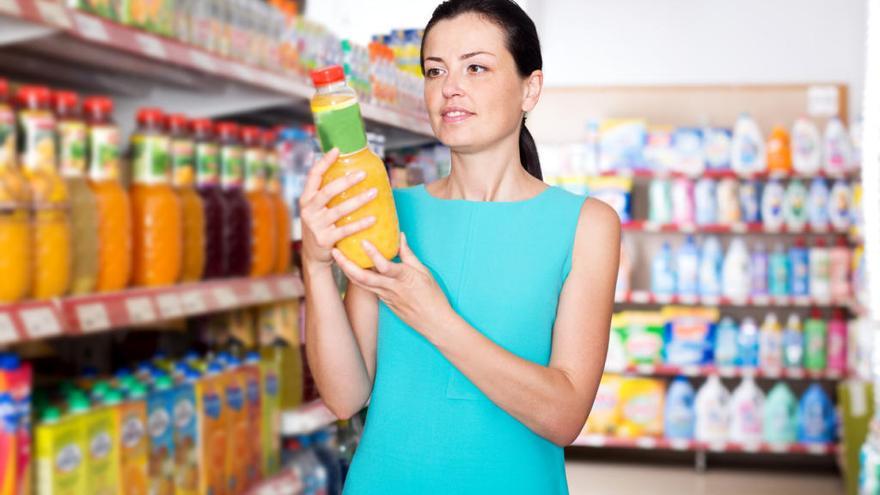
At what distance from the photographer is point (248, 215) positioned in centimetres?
220

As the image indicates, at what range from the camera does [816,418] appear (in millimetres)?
5727

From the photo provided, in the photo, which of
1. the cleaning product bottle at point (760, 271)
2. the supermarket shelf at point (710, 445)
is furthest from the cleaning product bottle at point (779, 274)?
the supermarket shelf at point (710, 445)

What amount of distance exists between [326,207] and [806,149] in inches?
207

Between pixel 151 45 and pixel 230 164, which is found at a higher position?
pixel 151 45

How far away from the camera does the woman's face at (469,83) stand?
1.33 meters

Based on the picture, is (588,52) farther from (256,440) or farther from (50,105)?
(50,105)

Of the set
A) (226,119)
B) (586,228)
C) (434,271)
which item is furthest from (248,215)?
(586,228)

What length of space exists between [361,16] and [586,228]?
2.69m

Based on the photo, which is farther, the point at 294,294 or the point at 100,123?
the point at 294,294

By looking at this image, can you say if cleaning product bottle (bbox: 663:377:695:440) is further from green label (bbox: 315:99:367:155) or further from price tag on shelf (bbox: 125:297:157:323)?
green label (bbox: 315:99:367:155)

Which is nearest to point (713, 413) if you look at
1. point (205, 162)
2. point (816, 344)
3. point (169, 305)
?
Answer: point (816, 344)

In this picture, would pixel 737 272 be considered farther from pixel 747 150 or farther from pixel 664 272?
pixel 747 150

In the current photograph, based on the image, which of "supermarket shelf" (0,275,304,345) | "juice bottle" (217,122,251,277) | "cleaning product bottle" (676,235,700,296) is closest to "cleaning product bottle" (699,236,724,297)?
"cleaning product bottle" (676,235,700,296)

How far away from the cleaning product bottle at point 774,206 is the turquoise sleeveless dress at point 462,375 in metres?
4.88
